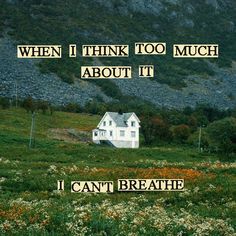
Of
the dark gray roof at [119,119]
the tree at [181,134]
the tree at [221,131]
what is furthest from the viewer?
the tree at [181,134]

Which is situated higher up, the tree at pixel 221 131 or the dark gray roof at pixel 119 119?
the dark gray roof at pixel 119 119

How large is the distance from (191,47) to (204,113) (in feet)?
461

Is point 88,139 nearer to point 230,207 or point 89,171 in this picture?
point 89,171

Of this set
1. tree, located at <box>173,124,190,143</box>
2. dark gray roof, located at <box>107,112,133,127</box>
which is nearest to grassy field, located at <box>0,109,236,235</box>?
dark gray roof, located at <box>107,112,133,127</box>

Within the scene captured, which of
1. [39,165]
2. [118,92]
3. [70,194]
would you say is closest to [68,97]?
[118,92]

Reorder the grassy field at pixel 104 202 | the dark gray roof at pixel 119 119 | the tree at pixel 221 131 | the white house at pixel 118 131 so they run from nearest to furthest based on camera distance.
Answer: the grassy field at pixel 104 202
the tree at pixel 221 131
the white house at pixel 118 131
the dark gray roof at pixel 119 119

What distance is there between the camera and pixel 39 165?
46219mm

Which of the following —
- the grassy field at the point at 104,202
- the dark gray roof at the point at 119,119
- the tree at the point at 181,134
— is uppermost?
the dark gray roof at the point at 119,119

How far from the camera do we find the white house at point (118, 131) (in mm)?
97312

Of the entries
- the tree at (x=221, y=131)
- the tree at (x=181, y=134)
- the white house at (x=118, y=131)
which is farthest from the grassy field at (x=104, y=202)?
the tree at (x=181, y=134)

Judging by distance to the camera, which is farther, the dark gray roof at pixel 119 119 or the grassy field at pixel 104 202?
the dark gray roof at pixel 119 119

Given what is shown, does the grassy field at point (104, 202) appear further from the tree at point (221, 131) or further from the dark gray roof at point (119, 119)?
the dark gray roof at point (119, 119)

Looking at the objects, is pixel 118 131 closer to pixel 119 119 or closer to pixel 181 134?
pixel 119 119

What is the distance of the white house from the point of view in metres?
97.3
